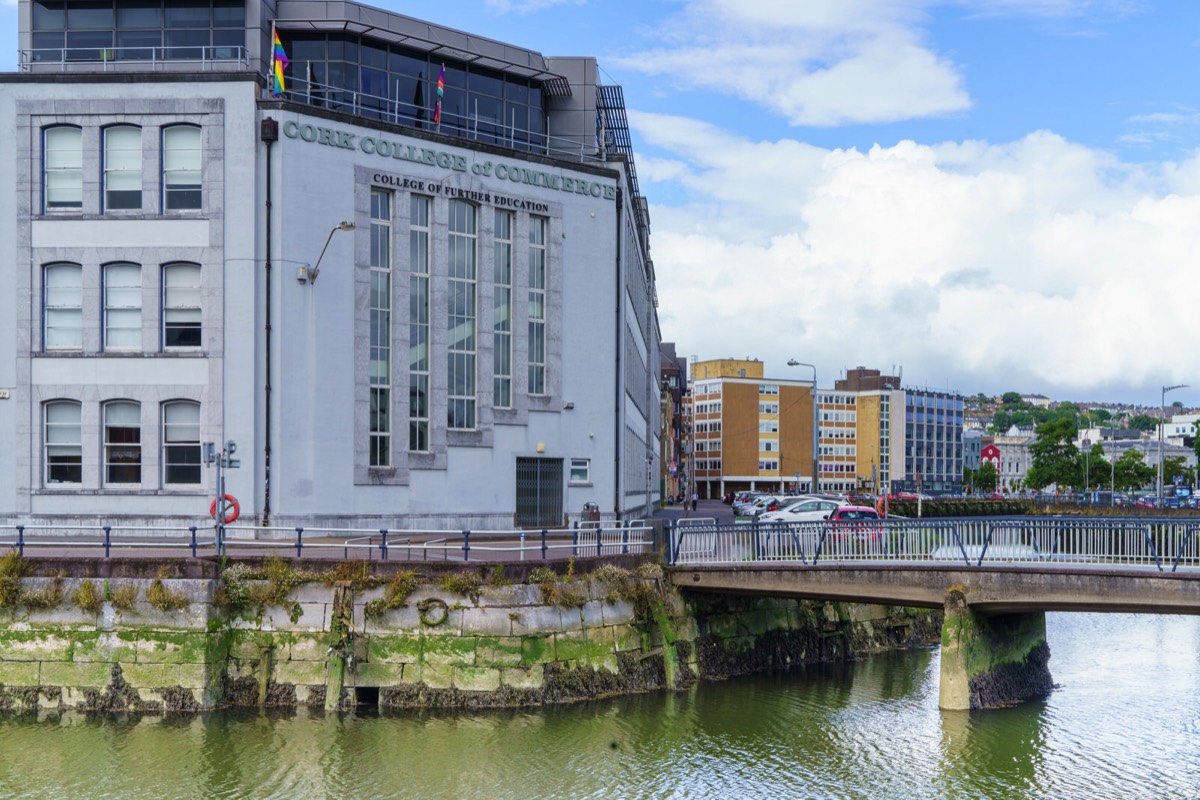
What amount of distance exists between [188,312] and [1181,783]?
93.6 ft

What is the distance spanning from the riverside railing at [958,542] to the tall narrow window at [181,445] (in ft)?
47.7

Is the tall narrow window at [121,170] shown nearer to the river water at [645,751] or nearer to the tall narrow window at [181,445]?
the tall narrow window at [181,445]

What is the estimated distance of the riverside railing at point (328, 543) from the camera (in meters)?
29.6

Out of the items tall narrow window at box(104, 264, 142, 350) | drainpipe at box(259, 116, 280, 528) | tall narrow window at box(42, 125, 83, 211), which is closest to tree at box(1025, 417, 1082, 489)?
drainpipe at box(259, 116, 280, 528)

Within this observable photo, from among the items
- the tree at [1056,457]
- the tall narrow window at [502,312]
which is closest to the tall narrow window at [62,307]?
the tall narrow window at [502,312]

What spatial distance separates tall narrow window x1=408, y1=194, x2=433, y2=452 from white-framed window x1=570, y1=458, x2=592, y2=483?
229 inches

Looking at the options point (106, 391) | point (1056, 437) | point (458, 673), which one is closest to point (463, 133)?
point (106, 391)

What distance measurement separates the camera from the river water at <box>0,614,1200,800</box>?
23.8 m

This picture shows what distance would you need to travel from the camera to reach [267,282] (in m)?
38.2

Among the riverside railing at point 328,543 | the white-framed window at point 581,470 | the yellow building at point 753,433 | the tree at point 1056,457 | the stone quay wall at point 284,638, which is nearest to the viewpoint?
the stone quay wall at point 284,638

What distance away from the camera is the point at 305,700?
28.5 meters

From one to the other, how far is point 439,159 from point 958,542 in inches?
809

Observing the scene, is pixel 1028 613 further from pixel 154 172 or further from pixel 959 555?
pixel 154 172

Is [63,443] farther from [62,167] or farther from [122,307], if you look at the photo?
[62,167]
